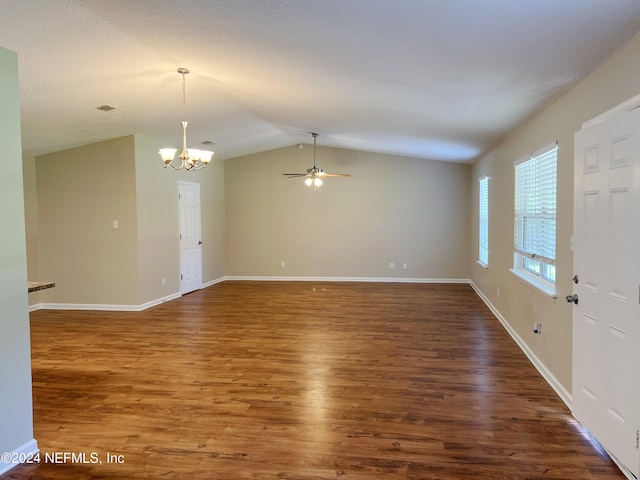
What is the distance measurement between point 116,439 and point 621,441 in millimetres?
2921

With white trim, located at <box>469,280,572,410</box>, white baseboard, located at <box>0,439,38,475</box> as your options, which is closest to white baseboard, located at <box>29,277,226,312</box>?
white baseboard, located at <box>0,439,38,475</box>

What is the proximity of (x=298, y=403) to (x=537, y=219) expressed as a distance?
2.82 meters

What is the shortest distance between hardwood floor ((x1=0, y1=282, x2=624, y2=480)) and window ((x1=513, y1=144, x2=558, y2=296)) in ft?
2.77

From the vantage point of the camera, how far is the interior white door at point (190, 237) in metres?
7.71

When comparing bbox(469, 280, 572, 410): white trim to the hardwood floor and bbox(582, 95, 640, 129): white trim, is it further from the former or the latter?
bbox(582, 95, 640, 129): white trim

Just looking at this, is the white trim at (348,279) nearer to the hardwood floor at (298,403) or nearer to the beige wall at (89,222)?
the hardwood floor at (298,403)

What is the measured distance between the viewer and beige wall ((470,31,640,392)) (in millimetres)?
2494

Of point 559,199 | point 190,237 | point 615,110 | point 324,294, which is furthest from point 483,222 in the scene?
point 190,237

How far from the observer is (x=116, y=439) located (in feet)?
8.86

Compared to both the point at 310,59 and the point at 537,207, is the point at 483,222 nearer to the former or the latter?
the point at 537,207

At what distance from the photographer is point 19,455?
8.05 ft

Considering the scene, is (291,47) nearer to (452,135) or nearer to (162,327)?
(452,135)

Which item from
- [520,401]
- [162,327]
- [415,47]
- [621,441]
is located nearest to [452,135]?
[415,47]

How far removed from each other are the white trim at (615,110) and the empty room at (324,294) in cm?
2
